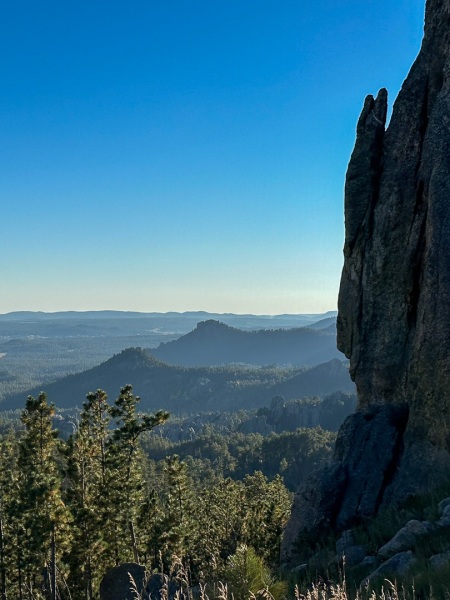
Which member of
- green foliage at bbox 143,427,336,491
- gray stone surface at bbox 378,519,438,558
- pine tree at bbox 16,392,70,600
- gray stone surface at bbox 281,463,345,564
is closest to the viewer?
gray stone surface at bbox 378,519,438,558

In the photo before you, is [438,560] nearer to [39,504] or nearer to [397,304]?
[397,304]

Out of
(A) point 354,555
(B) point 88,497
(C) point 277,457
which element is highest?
(A) point 354,555

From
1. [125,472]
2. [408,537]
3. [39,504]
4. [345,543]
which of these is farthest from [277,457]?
[408,537]

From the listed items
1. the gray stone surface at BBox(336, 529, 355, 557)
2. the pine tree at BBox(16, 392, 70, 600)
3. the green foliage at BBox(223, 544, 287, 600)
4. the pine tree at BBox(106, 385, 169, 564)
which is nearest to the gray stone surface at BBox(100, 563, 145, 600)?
the gray stone surface at BBox(336, 529, 355, 557)

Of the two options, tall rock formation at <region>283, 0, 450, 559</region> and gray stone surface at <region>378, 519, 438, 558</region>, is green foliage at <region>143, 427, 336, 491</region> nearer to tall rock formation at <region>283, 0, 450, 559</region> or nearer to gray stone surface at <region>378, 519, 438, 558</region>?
tall rock formation at <region>283, 0, 450, 559</region>

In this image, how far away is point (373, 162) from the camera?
2675 cm

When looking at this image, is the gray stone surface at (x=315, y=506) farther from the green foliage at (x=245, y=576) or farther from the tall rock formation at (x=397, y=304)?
the green foliage at (x=245, y=576)

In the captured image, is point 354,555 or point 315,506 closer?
point 354,555

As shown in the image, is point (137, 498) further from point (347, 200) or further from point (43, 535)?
point (347, 200)

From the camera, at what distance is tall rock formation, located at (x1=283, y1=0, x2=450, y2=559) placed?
19109 millimetres

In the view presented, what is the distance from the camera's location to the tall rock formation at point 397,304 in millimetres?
19109

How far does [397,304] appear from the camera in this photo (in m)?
23.8

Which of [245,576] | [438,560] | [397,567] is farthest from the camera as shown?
[397,567]

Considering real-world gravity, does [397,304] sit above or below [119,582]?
above
